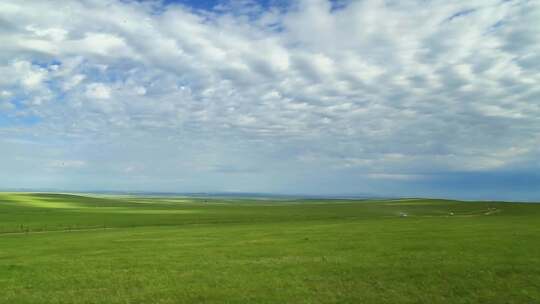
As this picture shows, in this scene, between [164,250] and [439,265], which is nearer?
[439,265]

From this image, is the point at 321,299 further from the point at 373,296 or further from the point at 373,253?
the point at 373,253

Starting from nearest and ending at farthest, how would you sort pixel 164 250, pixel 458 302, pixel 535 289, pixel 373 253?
pixel 458 302
pixel 535 289
pixel 373 253
pixel 164 250

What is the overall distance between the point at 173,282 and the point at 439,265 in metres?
14.5

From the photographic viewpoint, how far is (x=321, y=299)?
17.9m

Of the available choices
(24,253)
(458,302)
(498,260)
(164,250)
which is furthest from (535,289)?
(24,253)

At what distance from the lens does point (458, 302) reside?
17.1m

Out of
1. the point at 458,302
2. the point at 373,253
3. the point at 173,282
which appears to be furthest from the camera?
the point at 373,253

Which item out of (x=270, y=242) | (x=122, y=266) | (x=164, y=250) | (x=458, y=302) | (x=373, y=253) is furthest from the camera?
(x=270, y=242)

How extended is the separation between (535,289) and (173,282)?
16.9 meters

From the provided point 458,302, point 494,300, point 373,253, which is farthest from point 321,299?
point 373,253

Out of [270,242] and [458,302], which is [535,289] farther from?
[270,242]

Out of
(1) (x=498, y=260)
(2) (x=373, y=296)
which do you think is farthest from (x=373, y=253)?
(2) (x=373, y=296)

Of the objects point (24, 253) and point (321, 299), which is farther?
point (24, 253)

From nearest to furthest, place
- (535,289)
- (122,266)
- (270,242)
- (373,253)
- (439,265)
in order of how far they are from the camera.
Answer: (535,289), (439,265), (122,266), (373,253), (270,242)
